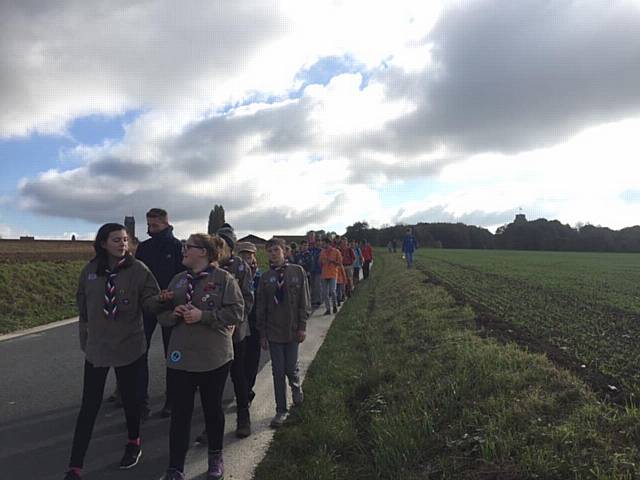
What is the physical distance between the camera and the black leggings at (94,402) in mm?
3957

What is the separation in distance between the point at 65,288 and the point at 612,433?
630 inches

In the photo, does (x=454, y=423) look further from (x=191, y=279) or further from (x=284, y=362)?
(x=191, y=279)

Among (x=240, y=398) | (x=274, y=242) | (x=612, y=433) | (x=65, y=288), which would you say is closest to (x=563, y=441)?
(x=612, y=433)

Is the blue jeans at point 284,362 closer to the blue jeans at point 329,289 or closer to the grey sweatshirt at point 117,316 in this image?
the grey sweatshirt at point 117,316

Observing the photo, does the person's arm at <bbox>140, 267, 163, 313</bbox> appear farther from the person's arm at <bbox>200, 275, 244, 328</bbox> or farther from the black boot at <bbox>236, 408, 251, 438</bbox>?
the black boot at <bbox>236, 408, 251, 438</bbox>

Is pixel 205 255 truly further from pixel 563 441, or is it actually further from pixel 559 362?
pixel 559 362

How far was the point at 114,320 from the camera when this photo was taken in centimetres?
420

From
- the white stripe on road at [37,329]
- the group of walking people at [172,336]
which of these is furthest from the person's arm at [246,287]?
the white stripe on road at [37,329]

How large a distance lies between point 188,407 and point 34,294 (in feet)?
42.8

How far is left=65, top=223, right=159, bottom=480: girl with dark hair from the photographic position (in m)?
4.14

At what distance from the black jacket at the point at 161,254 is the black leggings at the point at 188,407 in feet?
6.51

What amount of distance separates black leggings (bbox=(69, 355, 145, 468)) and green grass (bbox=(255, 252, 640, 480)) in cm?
120

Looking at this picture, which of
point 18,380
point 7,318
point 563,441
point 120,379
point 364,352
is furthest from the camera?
point 7,318

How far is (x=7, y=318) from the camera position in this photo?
12406 millimetres
